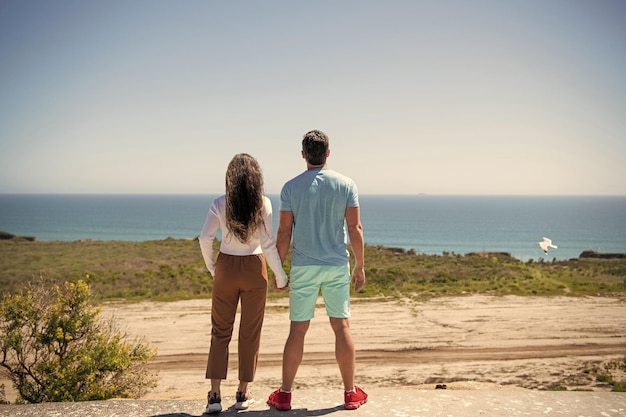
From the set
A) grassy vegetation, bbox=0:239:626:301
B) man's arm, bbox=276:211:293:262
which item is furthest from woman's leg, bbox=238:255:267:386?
grassy vegetation, bbox=0:239:626:301

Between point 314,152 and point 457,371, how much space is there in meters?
9.07

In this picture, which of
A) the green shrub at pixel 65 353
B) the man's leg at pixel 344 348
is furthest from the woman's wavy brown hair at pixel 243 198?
the green shrub at pixel 65 353

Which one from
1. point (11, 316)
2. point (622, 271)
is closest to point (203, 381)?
point (11, 316)

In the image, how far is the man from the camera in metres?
3.85

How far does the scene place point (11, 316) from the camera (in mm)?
7332

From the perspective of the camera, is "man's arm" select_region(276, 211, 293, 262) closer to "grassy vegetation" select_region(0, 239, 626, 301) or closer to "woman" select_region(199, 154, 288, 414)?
"woman" select_region(199, 154, 288, 414)

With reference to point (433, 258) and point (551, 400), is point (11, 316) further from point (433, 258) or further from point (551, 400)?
point (433, 258)

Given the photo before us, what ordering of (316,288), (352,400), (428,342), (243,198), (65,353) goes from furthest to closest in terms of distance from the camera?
(428,342), (65,353), (352,400), (316,288), (243,198)

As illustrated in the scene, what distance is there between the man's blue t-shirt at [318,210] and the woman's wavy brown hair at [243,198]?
238mm

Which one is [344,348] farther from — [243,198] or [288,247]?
[243,198]

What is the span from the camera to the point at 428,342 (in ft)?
44.5

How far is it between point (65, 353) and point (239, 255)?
17.6 ft

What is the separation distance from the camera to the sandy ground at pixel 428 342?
10539 mm

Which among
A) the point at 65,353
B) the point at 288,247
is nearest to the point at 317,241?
the point at 288,247
